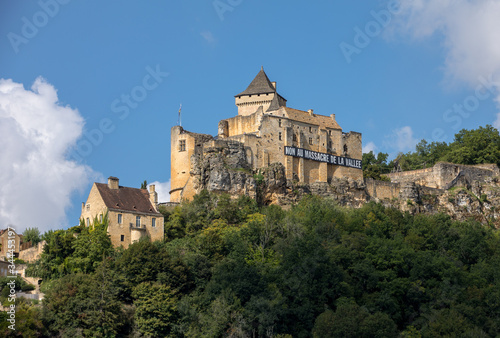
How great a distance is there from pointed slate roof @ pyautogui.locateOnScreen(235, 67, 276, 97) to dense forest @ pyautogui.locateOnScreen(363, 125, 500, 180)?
13082 mm

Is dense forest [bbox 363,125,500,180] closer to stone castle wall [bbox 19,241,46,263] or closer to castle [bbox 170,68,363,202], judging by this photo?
castle [bbox 170,68,363,202]

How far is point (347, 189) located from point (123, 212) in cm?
2200

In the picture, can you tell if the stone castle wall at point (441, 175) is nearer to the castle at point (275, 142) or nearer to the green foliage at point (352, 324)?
the castle at point (275, 142)

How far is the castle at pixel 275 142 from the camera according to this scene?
223 ft

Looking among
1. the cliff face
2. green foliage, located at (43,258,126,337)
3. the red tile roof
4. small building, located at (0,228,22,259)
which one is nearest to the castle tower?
the cliff face

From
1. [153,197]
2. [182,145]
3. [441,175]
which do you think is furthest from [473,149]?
[153,197]

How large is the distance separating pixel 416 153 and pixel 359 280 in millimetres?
46429

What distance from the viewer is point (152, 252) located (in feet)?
176

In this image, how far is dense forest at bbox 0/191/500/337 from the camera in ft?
162

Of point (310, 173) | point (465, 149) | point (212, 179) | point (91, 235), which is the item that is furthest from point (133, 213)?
point (465, 149)

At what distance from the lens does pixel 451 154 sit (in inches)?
3401

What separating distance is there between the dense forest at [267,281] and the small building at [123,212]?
96 cm

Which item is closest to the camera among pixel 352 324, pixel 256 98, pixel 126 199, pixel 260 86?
pixel 352 324

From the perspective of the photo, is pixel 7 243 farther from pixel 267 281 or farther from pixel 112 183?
pixel 267 281
